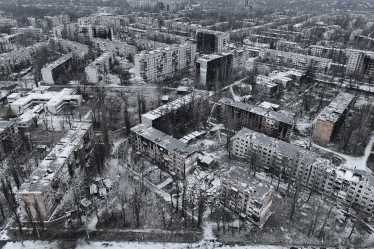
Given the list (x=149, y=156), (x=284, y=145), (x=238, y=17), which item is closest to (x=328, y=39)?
(x=238, y=17)

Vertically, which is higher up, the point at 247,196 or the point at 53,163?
the point at 53,163

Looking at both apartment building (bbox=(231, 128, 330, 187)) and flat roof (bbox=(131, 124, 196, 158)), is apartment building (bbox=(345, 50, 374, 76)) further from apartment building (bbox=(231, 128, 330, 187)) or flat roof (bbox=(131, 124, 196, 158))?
flat roof (bbox=(131, 124, 196, 158))

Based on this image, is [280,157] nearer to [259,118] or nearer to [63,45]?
[259,118]

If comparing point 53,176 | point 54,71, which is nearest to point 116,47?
point 54,71

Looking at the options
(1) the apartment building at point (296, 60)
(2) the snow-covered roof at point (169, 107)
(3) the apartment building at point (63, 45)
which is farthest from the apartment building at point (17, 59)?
(1) the apartment building at point (296, 60)

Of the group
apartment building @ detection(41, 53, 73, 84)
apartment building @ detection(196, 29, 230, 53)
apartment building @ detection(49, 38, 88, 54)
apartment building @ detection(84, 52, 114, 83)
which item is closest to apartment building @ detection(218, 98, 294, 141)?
apartment building @ detection(84, 52, 114, 83)

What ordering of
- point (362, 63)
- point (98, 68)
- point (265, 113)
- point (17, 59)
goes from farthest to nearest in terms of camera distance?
point (17, 59), point (362, 63), point (98, 68), point (265, 113)

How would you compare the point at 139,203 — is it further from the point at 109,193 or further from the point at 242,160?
the point at 242,160

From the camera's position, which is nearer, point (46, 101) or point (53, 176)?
point (53, 176)
